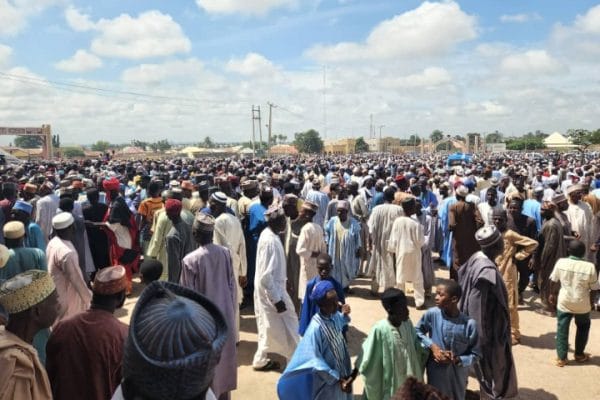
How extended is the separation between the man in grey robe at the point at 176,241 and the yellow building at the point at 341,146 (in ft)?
269

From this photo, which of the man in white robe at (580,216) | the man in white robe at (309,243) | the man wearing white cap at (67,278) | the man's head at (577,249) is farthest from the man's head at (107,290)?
the man in white robe at (580,216)

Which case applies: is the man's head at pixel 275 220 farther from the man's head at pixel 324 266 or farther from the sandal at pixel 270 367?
the sandal at pixel 270 367

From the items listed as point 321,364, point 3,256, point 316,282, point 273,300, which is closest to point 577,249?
point 316,282

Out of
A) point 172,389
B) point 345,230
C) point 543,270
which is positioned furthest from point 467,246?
point 172,389

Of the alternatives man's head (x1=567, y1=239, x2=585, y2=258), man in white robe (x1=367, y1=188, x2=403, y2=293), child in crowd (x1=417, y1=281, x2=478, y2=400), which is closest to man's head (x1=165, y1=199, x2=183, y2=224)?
man in white robe (x1=367, y1=188, x2=403, y2=293)

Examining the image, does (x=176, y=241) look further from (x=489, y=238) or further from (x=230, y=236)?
(x=489, y=238)

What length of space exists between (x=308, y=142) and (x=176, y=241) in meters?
87.7

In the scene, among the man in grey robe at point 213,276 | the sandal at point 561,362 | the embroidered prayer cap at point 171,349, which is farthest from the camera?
the sandal at point 561,362

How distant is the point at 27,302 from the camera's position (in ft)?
7.52

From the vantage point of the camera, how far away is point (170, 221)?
19.6 ft

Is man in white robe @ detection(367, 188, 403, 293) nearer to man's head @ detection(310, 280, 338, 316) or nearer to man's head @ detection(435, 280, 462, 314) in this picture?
man's head @ detection(435, 280, 462, 314)

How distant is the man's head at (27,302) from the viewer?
226cm

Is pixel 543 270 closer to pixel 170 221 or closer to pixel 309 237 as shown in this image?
pixel 309 237

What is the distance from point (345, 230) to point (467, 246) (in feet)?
6.18
